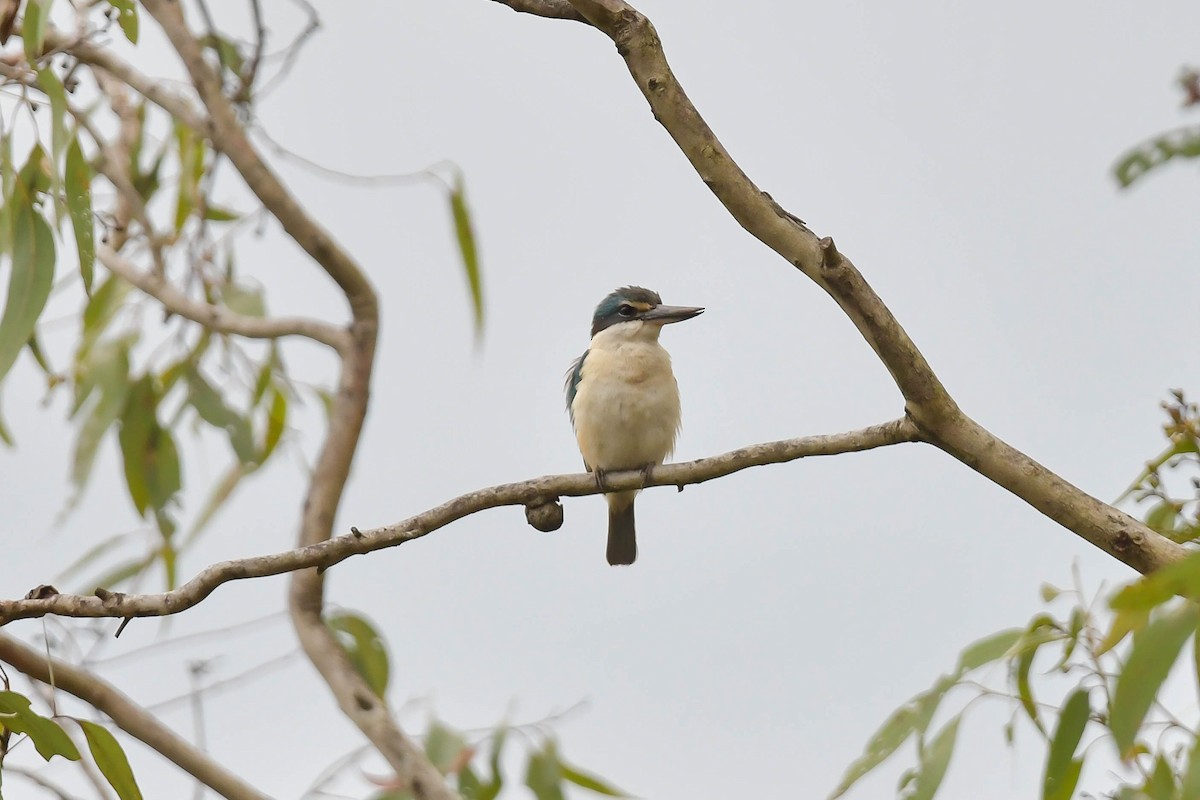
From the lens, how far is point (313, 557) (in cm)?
187

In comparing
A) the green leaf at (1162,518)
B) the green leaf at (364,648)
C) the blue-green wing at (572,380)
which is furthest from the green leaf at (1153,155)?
the green leaf at (364,648)

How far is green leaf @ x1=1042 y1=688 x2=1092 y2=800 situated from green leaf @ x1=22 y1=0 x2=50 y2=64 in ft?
6.30

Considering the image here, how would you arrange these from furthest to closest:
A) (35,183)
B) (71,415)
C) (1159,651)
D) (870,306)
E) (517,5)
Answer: (71,415)
(35,183)
(517,5)
(870,306)
(1159,651)

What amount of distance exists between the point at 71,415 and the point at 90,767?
3.32 feet

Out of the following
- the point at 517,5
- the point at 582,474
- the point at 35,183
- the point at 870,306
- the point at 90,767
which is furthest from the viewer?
the point at 90,767

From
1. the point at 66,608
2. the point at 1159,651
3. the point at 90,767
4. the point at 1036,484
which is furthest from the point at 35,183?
the point at 1159,651

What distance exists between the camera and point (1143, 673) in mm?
1610

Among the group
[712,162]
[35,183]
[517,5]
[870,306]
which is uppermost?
[35,183]

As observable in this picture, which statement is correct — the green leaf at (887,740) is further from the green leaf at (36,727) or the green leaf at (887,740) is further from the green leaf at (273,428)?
the green leaf at (273,428)

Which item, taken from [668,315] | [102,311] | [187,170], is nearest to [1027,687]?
[668,315]

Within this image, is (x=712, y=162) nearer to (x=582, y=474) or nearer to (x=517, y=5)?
(x=517, y=5)

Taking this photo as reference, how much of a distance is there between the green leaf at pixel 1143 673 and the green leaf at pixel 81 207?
1.61m

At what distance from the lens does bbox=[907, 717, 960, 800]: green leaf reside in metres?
2.17

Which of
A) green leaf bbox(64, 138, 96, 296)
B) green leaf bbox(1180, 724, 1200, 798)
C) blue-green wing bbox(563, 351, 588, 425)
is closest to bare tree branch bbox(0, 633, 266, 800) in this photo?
green leaf bbox(64, 138, 96, 296)
